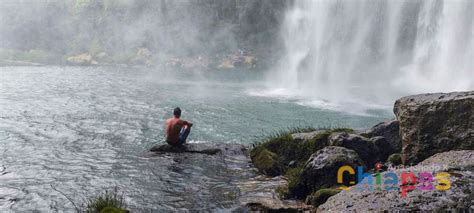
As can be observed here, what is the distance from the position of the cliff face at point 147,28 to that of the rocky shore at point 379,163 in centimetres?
5091

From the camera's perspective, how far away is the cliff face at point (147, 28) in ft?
209

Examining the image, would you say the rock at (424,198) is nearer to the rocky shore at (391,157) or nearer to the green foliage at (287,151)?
the rocky shore at (391,157)

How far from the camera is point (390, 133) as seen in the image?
1173 centimetres

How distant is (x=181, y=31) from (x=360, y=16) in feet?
93.2

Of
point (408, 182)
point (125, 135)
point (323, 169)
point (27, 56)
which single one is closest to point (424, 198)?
point (408, 182)

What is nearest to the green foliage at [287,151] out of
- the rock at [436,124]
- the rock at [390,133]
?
the rock at [390,133]

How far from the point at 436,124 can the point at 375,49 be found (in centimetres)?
4958

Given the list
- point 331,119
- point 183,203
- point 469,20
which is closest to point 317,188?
point 183,203

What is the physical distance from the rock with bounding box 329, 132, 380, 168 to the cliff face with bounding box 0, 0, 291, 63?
170 feet

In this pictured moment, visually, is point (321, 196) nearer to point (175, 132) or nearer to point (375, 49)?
point (175, 132)

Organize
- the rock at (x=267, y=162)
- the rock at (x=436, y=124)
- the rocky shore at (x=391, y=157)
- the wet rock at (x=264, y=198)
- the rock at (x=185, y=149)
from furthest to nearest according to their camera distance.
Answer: the rock at (x=185, y=149), the rock at (x=267, y=162), the wet rock at (x=264, y=198), the rock at (x=436, y=124), the rocky shore at (x=391, y=157)

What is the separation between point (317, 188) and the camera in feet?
29.8

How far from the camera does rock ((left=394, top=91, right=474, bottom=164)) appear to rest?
811 cm

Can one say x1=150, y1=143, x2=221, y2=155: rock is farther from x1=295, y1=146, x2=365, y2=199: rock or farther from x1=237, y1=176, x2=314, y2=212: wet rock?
x1=295, y1=146, x2=365, y2=199: rock
